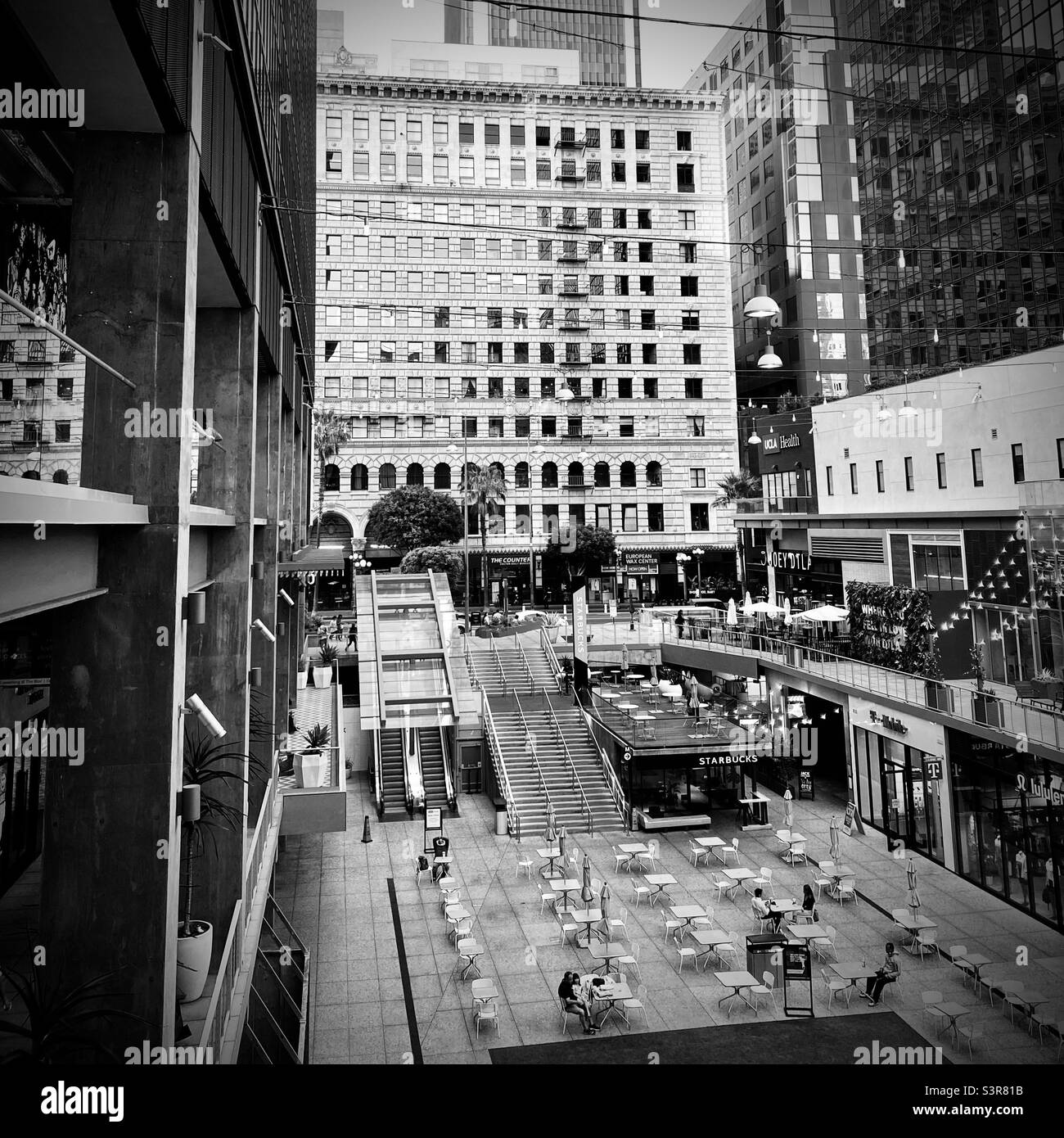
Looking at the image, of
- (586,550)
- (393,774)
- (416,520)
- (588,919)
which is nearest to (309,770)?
(588,919)

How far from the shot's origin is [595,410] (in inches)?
2245

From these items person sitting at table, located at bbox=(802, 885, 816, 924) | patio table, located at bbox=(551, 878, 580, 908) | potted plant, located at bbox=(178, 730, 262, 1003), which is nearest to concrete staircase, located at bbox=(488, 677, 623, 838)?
patio table, located at bbox=(551, 878, 580, 908)

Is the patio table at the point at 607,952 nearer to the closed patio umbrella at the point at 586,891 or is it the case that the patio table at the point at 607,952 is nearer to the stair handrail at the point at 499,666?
the closed patio umbrella at the point at 586,891

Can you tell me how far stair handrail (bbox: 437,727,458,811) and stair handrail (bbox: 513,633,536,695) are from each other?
3.56 meters

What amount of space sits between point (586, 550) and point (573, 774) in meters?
27.2

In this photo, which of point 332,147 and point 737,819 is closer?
point 737,819

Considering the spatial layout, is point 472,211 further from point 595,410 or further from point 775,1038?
point 775,1038

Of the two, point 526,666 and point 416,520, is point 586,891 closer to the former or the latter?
point 526,666

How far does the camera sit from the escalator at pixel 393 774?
25.0 m

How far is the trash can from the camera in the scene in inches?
539

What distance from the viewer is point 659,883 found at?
17516 mm

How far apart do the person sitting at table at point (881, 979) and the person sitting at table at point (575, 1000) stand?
4.53m
